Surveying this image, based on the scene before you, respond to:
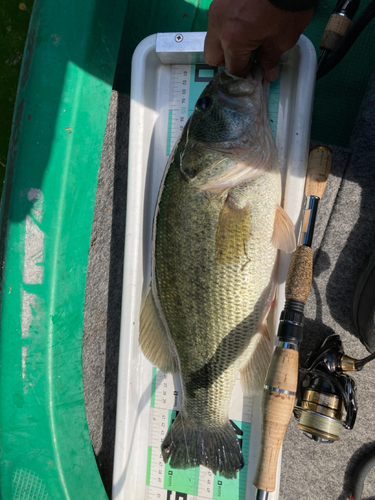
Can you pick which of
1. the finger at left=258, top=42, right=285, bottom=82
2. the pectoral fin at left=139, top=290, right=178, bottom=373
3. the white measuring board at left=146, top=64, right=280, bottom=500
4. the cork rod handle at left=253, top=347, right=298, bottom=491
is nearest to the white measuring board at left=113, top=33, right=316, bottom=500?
the white measuring board at left=146, top=64, right=280, bottom=500

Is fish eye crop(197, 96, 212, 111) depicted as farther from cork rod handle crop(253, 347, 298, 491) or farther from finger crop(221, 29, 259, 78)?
cork rod handle crop(253, 347, 298, 491)

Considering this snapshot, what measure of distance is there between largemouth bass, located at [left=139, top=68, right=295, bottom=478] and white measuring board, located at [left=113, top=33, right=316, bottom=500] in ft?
0.64

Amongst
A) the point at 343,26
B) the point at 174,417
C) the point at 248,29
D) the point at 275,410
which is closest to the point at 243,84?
the point at 248,29

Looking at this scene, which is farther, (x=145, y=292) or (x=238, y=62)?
(x=145, y=292)


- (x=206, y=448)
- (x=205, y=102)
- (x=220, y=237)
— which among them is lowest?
(x=206, y=448)

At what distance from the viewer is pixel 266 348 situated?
1.15 metres

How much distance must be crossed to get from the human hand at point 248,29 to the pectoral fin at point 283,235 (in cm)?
46

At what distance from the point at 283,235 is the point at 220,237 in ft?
0.68

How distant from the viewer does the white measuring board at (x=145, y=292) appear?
125cm

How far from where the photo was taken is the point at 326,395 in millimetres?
1157

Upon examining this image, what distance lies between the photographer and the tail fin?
1201mm

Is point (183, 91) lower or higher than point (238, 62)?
higher

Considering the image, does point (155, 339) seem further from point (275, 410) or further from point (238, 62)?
point (238, 62)

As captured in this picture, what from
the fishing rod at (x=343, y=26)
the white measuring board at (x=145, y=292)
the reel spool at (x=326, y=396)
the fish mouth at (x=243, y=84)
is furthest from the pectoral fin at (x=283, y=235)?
the fishing rod at (x=343, y=26)
